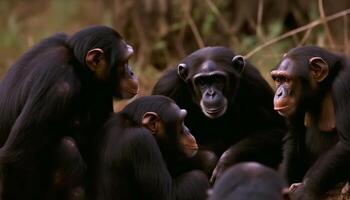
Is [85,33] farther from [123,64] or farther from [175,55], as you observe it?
[175,55]

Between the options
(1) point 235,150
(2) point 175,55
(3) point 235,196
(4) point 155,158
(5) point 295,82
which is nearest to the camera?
(3) point 235,196

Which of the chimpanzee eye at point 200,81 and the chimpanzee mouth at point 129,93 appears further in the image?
the chimpanzee eye at point 200,81

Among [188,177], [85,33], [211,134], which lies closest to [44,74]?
[85,33]

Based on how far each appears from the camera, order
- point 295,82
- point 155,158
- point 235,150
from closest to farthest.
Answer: point 155,158 → point 295,82 → point 235,150

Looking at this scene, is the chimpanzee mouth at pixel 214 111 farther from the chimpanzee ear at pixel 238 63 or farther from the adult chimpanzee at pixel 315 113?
the adult chimpanzee at pixel 315 113

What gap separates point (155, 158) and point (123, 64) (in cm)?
123

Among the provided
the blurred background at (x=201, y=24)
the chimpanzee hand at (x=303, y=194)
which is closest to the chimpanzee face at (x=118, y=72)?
the chimpanzee hand at (x=303, y=194)

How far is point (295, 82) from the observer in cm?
936

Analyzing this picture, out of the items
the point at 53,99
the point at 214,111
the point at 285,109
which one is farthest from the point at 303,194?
the point at 53,99

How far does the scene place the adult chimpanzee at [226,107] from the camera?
396 inches

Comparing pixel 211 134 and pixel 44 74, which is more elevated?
pixel 44 74

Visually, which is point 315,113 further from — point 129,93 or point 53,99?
point 53,99

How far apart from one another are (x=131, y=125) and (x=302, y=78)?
1585mm

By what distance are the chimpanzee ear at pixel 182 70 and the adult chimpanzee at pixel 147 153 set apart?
1006 mm
